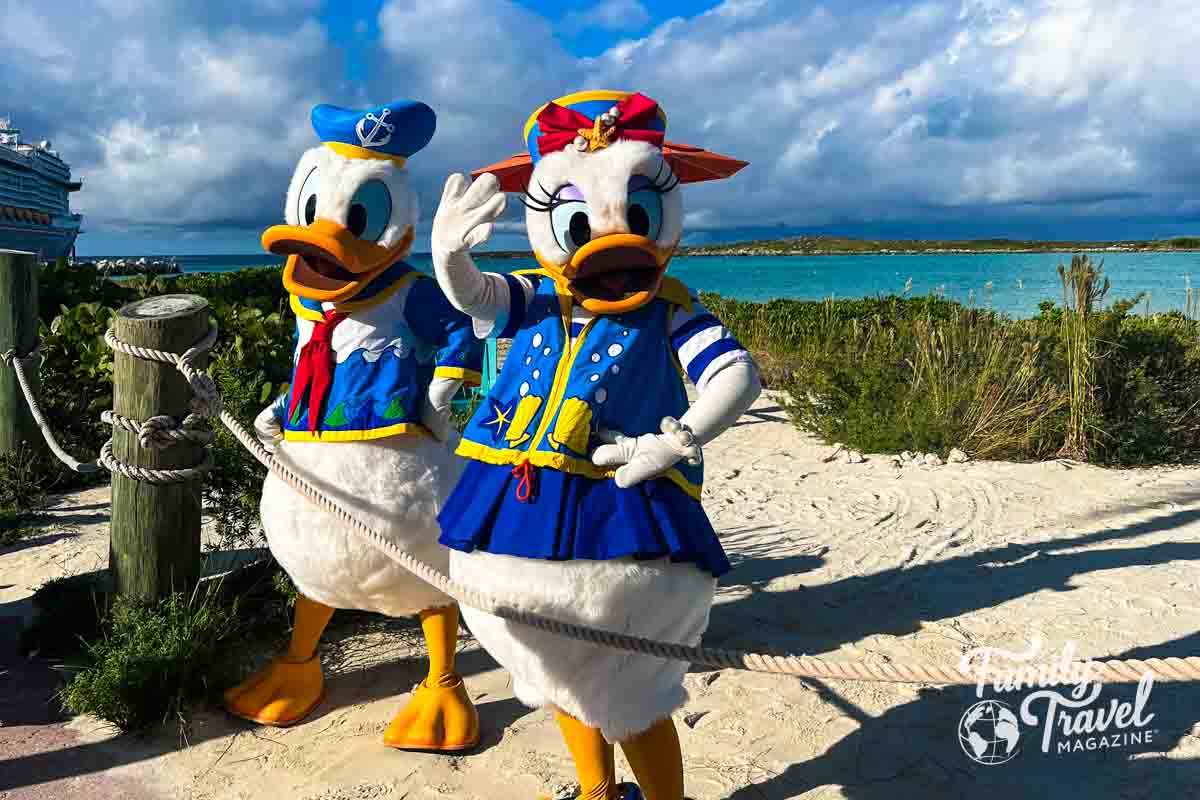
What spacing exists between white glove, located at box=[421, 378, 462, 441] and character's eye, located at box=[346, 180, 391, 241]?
0.50 metres

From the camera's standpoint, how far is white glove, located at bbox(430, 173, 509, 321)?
Answer: 1.91 metres

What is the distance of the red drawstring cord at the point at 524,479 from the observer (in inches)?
72.6

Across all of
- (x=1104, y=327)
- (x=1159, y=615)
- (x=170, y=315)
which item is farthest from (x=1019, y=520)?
(x=170, y=315)

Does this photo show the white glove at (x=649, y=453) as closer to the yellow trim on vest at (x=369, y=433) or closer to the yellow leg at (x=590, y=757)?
the yellow leg at (x=590, y=757)

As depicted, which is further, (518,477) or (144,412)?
(144,412)

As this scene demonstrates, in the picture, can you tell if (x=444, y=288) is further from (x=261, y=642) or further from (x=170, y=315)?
(x=261, y=642)

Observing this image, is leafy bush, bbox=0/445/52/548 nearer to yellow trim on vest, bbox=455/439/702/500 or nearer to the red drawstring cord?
yellow trim on vest, bbox=455/439/702/500

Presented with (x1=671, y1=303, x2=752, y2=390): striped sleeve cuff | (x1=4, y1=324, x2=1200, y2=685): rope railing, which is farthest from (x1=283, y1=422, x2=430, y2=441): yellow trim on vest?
(x1=671, y1=303, x2=752, y2=390): striped sleeve cuff

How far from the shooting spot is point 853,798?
2516 millimetres

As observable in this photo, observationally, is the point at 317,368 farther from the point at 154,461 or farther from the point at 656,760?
the point at 656,760

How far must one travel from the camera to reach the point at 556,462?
1835 mm

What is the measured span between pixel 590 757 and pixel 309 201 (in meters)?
1.73

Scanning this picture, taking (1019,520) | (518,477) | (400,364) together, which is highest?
(400,364)

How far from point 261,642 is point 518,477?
2.02 meters
